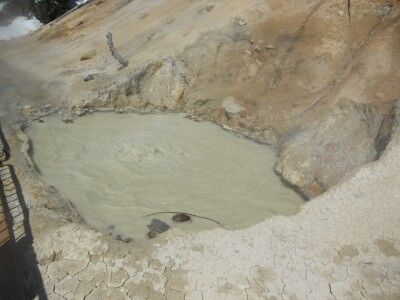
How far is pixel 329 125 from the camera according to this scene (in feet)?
37.5

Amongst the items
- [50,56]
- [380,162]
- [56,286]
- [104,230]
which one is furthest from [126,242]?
[50,56]

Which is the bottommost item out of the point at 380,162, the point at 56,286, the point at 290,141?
the point at 290,141

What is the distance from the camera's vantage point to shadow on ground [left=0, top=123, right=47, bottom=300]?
21.7 feet

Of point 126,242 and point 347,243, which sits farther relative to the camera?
point 126,242

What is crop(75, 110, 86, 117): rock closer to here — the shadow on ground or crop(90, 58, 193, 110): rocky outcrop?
crop(90, 58, 193, 110): rocky outcrop

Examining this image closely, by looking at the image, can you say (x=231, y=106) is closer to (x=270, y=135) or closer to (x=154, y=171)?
(x=270, y=135)

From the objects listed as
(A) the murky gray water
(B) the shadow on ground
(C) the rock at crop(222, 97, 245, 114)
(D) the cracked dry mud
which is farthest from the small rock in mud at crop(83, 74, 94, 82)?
(B) the shadow on ground

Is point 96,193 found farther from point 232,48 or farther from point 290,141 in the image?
point 232,48

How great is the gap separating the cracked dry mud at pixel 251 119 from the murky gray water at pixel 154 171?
2.09 feet

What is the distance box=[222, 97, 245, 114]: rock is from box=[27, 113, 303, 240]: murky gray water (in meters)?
0.88

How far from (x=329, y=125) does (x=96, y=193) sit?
6.89 m

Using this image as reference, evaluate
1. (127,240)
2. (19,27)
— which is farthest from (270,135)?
(19,27)

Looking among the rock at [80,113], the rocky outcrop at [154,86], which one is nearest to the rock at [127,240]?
the rock at [80,113]

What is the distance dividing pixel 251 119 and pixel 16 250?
8.63 metres
